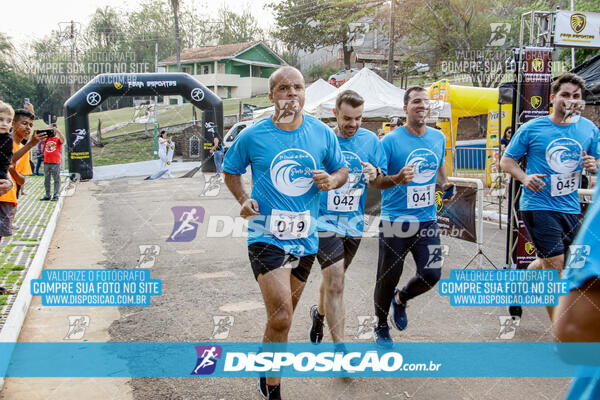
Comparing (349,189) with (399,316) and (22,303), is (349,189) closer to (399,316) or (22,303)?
(399,316)

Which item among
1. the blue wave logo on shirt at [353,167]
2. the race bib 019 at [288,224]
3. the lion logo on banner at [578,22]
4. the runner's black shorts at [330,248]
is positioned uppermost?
the lion logo on banner at [578,22]

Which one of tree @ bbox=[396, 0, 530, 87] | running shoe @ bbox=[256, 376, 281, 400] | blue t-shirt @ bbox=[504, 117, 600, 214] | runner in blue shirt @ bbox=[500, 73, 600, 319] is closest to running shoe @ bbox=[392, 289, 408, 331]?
runner in blue shirt @ bbox=[500, 73, 600, 319]

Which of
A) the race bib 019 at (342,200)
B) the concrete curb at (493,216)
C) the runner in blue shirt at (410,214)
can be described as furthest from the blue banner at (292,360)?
the concrete curb at (493,216)

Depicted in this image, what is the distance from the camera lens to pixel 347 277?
19.4ft

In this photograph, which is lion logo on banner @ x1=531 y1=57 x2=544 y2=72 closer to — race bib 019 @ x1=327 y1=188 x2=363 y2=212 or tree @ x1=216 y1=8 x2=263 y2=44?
race bib 019 @ x1=327 y1=188 x2=363 y2=212

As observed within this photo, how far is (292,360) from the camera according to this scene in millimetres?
3557

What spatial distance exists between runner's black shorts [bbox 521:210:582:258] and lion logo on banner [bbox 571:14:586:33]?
593 centimetres

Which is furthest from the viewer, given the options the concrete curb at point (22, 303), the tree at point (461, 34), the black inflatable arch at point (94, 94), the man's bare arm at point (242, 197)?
the tree at point (461, 34)

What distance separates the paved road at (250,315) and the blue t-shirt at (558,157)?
3.58 ft

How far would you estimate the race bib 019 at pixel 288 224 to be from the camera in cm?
298

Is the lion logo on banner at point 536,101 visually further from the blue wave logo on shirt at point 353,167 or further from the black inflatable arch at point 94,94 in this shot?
the black inflatable arch at point 94,94

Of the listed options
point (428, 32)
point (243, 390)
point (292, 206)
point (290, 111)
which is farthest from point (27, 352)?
point (428, 32)

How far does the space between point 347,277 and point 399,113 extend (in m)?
8.63

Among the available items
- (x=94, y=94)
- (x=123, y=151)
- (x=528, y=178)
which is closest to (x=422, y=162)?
(x=528, y=178)
